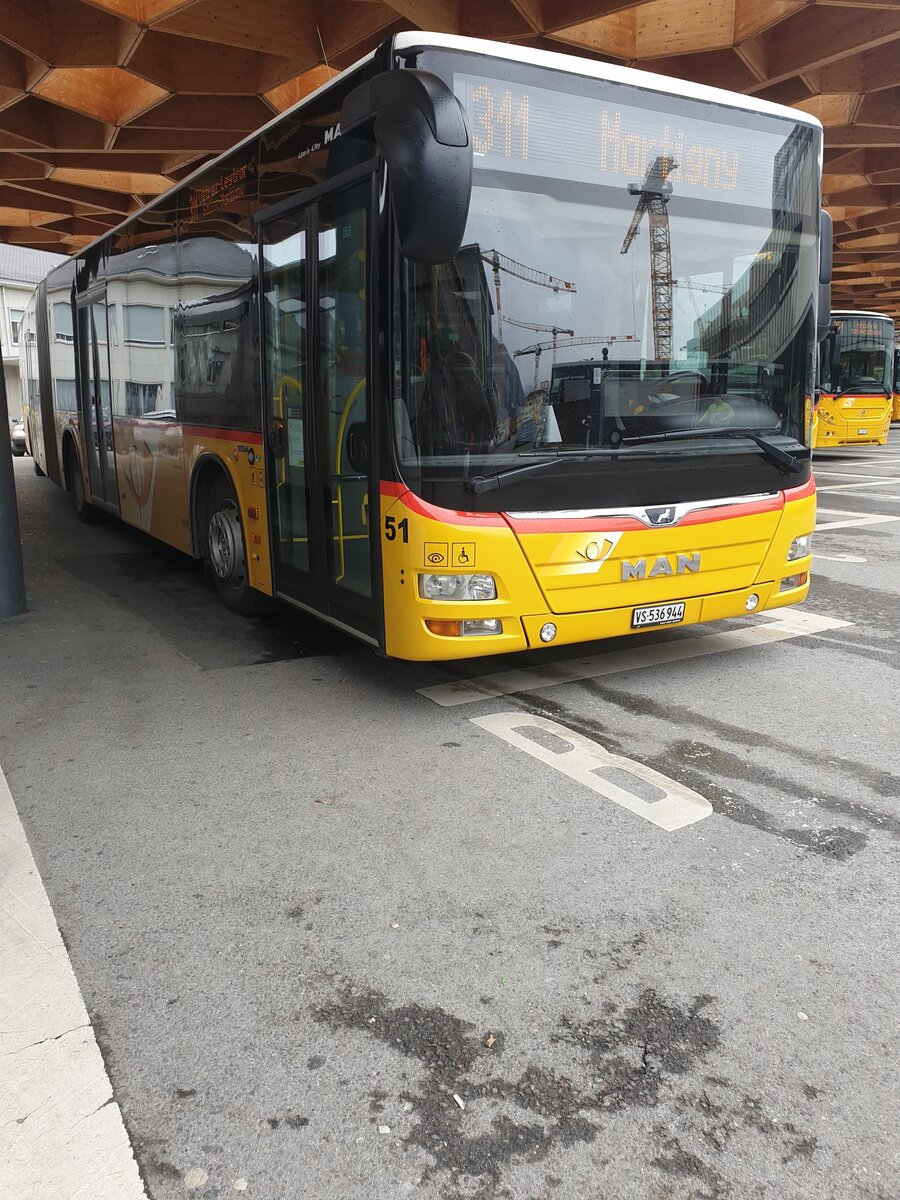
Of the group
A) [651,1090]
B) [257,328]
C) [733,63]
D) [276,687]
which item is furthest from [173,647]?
[733,63]

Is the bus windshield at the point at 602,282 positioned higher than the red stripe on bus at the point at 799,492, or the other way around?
the bus windshield at the point at 602,282

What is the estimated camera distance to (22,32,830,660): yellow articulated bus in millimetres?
4512

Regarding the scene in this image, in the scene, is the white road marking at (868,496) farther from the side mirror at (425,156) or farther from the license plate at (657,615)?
the side mirror at (425,156)

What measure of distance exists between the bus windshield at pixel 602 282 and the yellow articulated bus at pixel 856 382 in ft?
63.0

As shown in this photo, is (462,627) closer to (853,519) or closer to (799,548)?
A: (799,548)

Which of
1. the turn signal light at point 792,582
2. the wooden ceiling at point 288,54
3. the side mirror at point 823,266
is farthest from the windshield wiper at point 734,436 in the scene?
the wooden ceiling at point 288,54

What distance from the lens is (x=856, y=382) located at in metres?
23.2

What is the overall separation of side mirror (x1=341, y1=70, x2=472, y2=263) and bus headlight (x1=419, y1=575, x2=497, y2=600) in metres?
1.50

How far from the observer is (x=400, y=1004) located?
2.77 m

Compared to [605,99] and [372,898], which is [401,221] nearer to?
[605,99]

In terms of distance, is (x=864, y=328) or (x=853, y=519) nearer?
(x=853, y=519)

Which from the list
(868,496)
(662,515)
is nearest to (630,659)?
(662,515)

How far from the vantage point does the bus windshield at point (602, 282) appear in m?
4.52

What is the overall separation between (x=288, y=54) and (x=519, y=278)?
6.49 metres
